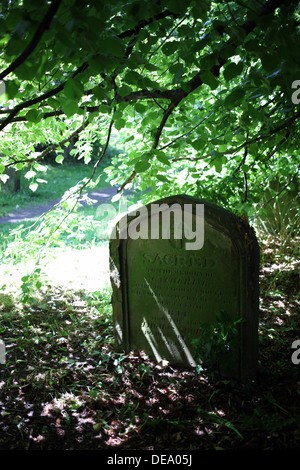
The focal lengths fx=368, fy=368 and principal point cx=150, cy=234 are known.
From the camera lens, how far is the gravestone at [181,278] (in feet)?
9.24

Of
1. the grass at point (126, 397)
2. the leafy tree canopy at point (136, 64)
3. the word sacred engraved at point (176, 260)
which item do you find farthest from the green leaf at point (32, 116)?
the grass at point (126, 397)

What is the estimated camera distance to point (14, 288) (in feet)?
16.5

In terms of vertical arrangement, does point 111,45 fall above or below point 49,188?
below

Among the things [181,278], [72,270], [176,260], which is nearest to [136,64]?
[176,260]

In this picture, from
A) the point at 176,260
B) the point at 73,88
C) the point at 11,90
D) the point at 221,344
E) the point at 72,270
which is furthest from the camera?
the point at 72,270

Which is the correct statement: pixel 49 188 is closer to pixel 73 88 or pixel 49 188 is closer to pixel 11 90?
pixel 73 88

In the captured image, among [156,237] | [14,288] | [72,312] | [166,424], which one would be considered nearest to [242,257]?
[156,237]

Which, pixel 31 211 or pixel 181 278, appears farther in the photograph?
pixel 31 211

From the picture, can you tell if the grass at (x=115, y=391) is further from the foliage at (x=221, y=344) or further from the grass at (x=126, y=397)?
the foliage at (x=221, y=344)

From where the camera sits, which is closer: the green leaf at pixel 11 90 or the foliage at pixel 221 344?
the green leaf at pixel 11 90

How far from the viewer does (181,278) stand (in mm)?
3082

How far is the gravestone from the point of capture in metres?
2.82

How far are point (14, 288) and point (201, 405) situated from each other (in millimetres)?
3264

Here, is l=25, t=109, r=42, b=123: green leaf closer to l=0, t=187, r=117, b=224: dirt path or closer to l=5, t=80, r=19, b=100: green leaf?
→ l=5, t=80, r=19, b=100: green leaf
